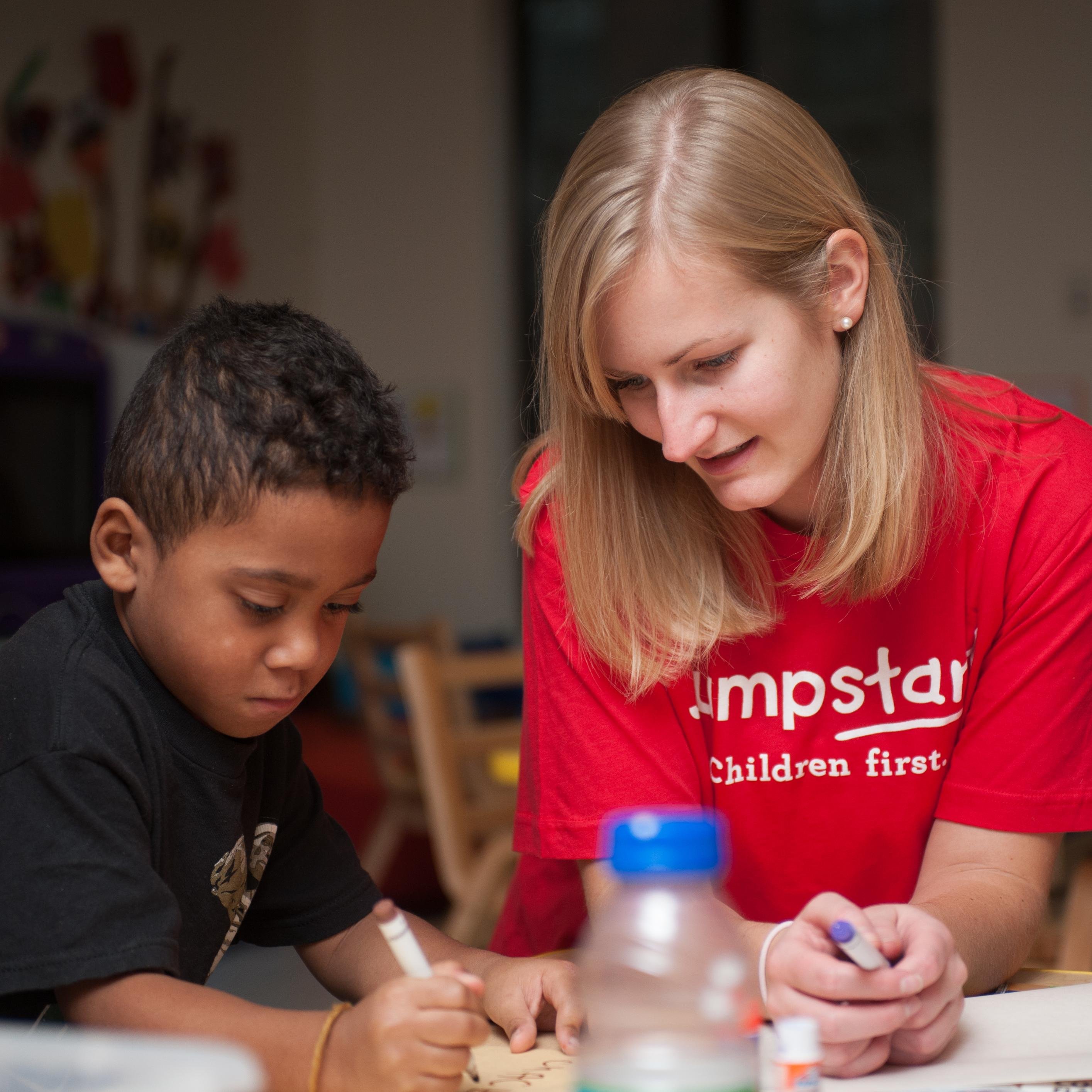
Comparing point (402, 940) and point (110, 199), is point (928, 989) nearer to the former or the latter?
point (402, 940)

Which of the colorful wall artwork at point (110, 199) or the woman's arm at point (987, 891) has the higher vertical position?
the colorful wall artwork at point (110, 199)

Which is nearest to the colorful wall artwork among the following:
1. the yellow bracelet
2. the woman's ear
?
the woman's ear

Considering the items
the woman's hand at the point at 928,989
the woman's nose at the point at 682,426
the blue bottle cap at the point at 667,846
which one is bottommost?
the woman's hand at the point at 928,989

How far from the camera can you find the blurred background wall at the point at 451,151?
4230 mm

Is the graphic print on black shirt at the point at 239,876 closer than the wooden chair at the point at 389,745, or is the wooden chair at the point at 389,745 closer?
the graphic print on black shirt at the point at 239,876

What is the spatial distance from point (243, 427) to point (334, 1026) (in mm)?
345

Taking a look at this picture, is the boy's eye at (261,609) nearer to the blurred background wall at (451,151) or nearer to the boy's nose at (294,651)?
the boy's nose at (294,651)

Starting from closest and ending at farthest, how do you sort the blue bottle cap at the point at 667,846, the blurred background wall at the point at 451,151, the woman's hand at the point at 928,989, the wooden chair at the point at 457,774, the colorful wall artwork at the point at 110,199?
the blue bottle cap at the point at 667,846, the woman's hand at the point at 928,989, the wooden chair at the point at 457,774, the colorful wall artwork at the point at 110,199, the blurred background wall at the point at 451,151

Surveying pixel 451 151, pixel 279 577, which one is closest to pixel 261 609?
pixel 279 577

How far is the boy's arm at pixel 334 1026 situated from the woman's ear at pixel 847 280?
58 centimetres

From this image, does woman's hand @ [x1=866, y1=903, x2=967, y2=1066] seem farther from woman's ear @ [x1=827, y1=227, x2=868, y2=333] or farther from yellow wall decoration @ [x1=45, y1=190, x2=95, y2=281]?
yellow wall decoration @ [x1=45, y1=190, x2=95, y2=281]

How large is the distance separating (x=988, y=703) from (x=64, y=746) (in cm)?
66

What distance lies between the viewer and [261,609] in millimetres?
762

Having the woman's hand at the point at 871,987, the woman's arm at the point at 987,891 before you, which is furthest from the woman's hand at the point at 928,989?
the woman's arm at the point at 987,891
